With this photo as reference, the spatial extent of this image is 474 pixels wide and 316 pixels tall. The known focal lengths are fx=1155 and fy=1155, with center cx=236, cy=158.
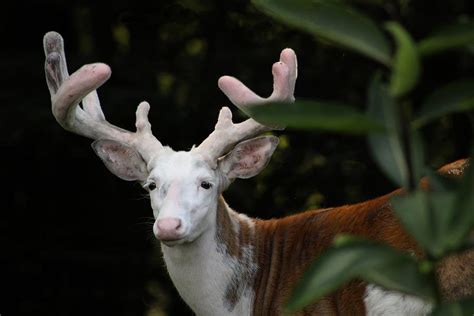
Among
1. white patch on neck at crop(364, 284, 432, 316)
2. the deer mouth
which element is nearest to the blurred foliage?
white patch on neck at crop(364, 284, 432, 316)

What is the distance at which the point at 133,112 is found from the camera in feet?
28.7

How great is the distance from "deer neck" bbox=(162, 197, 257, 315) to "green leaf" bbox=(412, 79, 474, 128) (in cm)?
393

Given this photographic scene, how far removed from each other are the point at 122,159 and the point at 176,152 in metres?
0.33

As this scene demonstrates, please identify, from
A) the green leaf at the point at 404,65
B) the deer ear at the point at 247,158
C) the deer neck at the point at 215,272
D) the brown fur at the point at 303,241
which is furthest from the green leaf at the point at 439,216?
the deer ear at the point at 247,158

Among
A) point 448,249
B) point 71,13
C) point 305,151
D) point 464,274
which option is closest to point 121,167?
point 464,274

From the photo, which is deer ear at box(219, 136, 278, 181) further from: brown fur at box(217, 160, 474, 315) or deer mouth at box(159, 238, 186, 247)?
deer mouth at box(159, 238, 186, 247)

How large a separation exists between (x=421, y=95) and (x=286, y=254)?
343 cm

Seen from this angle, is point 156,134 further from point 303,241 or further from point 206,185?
point 206,185

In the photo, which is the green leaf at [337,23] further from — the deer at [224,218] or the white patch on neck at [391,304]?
the deer at [224,218]

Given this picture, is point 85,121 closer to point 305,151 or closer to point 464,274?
point 464,274

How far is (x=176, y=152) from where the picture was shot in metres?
5.29

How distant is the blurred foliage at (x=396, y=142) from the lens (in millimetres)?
1151

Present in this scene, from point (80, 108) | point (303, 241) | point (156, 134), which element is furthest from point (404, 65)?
point (156, 134)

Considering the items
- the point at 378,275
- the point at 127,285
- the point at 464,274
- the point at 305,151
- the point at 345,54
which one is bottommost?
the point at 127,285
